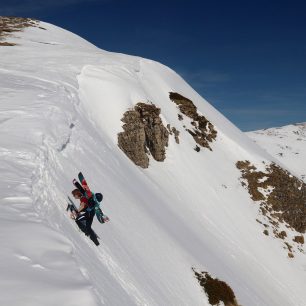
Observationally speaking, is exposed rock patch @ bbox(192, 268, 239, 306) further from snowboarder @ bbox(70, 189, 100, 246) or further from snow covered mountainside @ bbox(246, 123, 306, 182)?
snow covered mountainside @ bbox(246, 123, 306, 182)

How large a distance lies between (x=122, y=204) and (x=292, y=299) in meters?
18.6

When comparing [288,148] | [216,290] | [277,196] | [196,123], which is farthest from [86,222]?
[288,148]

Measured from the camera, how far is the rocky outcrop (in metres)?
31.9

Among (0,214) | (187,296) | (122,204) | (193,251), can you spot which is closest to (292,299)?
(193,251)

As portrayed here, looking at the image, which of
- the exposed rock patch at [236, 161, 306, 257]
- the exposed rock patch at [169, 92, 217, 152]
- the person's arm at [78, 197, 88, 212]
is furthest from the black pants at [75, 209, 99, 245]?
the exposed rock patch at [169, 92, 217, 152]

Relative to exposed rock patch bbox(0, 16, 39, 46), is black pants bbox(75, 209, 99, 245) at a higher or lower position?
lower

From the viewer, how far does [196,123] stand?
4253cm

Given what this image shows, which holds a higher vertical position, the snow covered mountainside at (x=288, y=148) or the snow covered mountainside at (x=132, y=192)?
the snow covered mountainside at (x=288, y=148)

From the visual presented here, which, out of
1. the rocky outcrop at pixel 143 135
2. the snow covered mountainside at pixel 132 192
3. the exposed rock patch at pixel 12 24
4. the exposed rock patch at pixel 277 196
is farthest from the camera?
the exposed rock patch at pixel 12 24

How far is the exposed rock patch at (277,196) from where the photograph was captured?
125ft

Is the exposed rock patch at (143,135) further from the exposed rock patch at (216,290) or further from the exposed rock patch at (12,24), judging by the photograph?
the exposed rock patch at (12,24)

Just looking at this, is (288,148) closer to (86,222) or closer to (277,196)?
(277,196)

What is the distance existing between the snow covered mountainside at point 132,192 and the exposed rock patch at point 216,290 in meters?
0.24

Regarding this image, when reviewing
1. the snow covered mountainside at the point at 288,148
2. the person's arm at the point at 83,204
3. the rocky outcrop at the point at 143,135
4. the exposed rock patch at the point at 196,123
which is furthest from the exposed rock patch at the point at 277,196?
the snow covered mountainside at the point at 288,148
